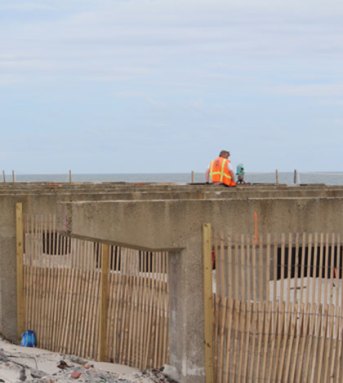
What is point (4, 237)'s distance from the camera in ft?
44.3

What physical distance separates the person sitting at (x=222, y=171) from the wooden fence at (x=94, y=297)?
22.6 ft

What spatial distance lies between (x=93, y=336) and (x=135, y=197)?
2.24 meters

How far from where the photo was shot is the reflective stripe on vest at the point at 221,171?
19.3 meters

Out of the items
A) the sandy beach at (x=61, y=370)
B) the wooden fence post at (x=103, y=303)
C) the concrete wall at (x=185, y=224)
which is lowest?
the sandy beach at (x=61, y=370)

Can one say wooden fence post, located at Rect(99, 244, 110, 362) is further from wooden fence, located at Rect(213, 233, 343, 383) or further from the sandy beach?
wooden fence, located at Rect(213, 233, 343, 383)

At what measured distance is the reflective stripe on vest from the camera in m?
19.3

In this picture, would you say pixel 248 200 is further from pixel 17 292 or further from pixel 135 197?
pixel 17 292

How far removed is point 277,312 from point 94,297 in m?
3.36

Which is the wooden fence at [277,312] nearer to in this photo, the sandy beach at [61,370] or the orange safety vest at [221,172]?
the sandy beach at [61,370]

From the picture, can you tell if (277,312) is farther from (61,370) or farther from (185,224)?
(61,370)

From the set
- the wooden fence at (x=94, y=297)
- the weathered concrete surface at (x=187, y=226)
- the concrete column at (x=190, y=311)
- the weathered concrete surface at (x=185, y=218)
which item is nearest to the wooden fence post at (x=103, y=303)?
the wooden fence at (x=94, y=297)

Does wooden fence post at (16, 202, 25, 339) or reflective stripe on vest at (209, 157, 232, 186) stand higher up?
reflective stripe on vest at (209, 157, 232, 186)

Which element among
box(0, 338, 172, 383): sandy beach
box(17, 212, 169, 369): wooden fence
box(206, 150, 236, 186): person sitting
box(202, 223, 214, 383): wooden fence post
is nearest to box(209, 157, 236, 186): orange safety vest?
box(206, 150, 236, 186): person sitting

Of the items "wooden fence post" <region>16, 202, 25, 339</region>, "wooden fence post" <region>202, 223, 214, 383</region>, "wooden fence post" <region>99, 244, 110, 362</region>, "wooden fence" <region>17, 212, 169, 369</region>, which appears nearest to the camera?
"wooden fence post" <region>202, 223, 214, 383</region>
